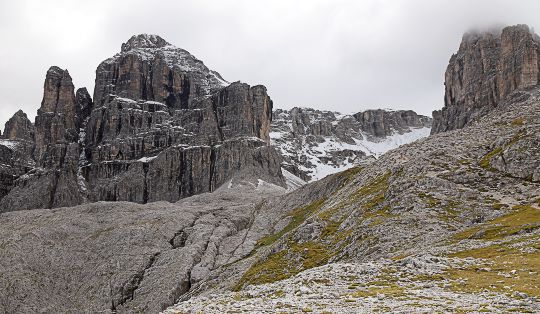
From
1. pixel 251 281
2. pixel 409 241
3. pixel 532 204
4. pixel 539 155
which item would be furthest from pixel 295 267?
pixel 539 155

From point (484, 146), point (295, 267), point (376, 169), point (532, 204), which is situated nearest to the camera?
point (532, 204)

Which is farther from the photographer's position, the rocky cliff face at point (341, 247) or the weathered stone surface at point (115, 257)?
the weathered stone surface at point (115, 257)

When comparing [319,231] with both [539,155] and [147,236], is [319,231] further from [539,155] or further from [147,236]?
[147,236]

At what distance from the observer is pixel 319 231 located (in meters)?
97.4

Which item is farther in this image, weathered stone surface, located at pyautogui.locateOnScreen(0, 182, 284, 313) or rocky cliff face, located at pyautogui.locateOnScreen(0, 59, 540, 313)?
weathered stone surface, located at pyautogui.locateOnScreen(0, 182, 284, 313)

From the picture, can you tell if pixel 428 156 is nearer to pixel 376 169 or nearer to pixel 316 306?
pixel 376 169

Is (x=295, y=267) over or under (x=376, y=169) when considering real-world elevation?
under

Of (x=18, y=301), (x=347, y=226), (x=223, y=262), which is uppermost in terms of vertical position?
(x=347, y=226)

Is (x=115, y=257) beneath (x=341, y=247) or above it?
beneath

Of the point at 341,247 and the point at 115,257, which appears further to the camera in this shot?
the point at 115,257

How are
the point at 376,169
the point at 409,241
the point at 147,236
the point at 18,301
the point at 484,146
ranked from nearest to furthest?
the point at 409,241 < the point at 484,146 < the point at 376,169 < the point at 18,301 < the point at 147,236

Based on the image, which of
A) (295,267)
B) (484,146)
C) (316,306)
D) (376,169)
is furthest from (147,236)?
(316,306)

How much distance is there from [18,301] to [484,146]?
5174 inches

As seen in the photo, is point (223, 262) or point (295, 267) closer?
point (295, 267)
